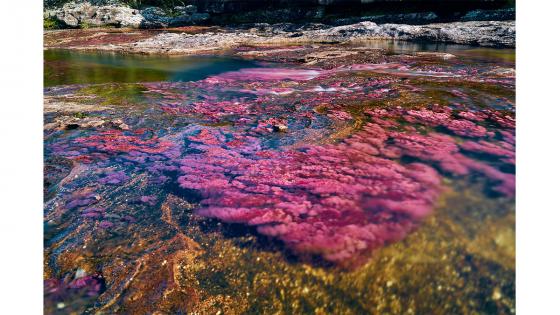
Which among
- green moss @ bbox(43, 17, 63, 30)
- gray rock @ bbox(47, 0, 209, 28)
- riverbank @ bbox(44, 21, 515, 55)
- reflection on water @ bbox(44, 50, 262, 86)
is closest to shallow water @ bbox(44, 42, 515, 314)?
reflection on water @ bbox(44, 50, 262, 86)

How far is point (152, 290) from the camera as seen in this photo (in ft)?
10.1

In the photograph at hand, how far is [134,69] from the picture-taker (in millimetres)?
16203

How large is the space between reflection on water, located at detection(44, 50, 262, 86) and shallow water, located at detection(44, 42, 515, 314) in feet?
19.5

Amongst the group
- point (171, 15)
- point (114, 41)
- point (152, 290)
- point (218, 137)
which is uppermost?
point (171, 15)

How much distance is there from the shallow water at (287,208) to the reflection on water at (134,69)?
5.93 m

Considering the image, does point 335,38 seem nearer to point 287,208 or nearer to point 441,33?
point 441,33

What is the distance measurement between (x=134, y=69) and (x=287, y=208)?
49.7ft

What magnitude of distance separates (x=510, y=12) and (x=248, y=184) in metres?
35.2

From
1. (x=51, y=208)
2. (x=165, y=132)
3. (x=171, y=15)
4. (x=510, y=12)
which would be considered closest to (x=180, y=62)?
(x=165, y=132)

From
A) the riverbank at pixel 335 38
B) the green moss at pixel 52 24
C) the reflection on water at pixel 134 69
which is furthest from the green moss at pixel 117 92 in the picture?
the green moss at pixel 52 24

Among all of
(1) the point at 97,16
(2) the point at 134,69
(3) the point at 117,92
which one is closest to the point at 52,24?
(1) the point at 97,16

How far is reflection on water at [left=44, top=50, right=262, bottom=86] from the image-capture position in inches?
530

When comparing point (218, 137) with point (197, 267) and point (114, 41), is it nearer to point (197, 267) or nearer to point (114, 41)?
point (197, 267)

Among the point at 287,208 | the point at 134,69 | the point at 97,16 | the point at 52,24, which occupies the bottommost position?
the point at 287,208
